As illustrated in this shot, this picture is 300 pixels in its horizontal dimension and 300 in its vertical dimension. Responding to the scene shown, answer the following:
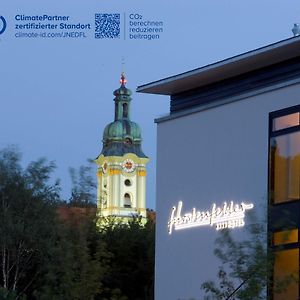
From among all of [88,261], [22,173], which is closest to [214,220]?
[88,261]

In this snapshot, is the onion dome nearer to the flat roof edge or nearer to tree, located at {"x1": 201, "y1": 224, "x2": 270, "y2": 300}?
the flat roof edge

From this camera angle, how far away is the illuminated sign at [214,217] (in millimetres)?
41000

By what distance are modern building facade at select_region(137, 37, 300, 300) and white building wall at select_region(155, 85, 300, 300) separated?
0.03 meters

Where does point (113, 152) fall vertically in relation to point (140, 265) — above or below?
above

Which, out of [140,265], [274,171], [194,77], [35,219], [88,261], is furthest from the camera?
[140,265]

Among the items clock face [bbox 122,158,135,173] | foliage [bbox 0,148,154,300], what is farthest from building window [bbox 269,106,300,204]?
clock face [bbox 122,158,135,173]

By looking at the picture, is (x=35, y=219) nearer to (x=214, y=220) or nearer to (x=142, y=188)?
(x=214, y=220)

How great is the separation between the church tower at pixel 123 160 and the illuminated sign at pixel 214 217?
10888 centimetres

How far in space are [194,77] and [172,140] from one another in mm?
2858

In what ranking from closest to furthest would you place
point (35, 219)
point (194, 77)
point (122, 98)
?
1. point (194, 77)
2. point (35, 219)
3. point (122, 98)

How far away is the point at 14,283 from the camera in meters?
55.7

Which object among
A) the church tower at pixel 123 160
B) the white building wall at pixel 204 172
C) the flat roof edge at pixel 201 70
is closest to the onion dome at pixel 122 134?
the church tower at pixel 123 160

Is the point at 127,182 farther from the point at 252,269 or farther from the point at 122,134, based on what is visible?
the point at 252,269

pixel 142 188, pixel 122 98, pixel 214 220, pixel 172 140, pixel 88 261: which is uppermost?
pixel 122 98
